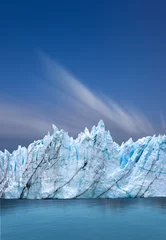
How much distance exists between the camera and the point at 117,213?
2408 centimetres

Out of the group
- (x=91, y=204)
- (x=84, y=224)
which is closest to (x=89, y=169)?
(x=91, y=204)

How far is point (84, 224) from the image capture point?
19469 mm

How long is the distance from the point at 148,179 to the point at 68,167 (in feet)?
24.0

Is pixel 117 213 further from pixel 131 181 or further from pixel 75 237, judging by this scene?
pixel 75 237

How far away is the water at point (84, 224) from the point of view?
16.2 metres

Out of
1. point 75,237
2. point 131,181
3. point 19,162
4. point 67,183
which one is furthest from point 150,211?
point 19,162

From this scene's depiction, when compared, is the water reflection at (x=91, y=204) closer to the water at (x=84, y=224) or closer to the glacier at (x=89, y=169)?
the glacier at (x=89, y=169)

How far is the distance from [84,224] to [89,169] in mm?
10532

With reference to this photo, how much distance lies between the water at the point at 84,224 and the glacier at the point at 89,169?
355 cm

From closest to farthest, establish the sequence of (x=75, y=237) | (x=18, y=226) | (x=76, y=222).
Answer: (x=75, y=237) → (x=18, y=226) → (x=76, y=222)

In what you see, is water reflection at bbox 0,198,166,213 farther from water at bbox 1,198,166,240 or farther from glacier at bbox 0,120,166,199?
water at bbox 1,198,166,240

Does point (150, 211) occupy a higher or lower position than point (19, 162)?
lower

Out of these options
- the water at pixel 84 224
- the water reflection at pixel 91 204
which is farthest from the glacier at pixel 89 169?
the water at pixel 84 224

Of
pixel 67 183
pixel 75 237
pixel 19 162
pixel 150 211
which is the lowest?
pixel 75 237
